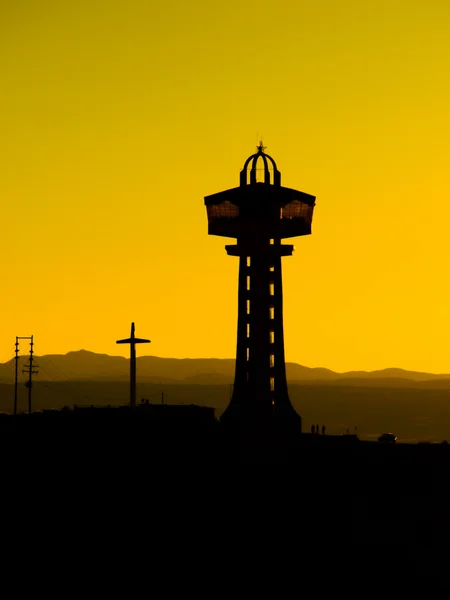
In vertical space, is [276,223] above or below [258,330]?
above

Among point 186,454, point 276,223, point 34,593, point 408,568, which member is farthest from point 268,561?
point 276,223

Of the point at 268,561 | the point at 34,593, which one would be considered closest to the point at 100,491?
the point at 268,561

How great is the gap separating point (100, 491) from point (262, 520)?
14450 millimetres

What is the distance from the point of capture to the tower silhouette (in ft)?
514

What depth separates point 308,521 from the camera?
5084 inches

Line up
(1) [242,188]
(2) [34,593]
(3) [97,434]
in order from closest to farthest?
(2) [34,593]
(3) [97,434]
(1) [242,188]

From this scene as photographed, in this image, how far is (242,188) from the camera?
160 meters

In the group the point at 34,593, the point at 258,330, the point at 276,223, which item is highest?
the point at 276,223

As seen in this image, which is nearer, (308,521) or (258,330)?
(308,521)

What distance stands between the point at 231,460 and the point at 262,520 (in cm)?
2339

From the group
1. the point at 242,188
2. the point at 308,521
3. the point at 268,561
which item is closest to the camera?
the point at 268,561

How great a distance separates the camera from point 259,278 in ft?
517

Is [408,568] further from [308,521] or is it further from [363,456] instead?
[363,456]

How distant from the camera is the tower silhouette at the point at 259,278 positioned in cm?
15662
